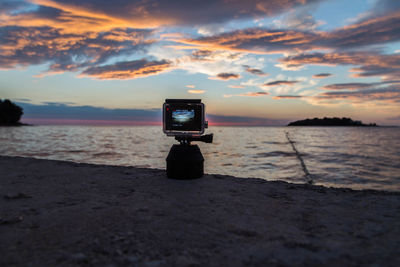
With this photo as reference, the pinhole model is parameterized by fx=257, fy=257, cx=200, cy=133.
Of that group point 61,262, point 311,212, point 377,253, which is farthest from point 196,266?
point 311,212

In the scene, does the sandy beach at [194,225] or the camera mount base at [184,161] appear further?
the camera mount base at [184,161]

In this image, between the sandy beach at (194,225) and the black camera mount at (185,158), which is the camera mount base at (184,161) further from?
the sandy beach at (194,225)

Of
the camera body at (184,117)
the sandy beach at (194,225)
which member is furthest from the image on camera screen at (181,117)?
the sandy beach at (194,225)

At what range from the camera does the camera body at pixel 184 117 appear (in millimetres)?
5699

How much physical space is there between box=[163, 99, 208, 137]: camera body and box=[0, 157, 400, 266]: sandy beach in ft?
3.97

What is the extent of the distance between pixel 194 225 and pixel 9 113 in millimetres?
147961

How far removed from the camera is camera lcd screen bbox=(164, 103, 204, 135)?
5707 millimetres

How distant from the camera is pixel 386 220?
11.4 ft

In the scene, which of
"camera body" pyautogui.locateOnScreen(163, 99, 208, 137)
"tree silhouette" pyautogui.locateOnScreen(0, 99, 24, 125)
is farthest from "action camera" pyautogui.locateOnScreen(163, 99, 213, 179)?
"tree silhouette" pyautogui.locateOnScreen(0, 99, 24, 125)

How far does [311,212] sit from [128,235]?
2.63 m

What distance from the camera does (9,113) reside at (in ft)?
396

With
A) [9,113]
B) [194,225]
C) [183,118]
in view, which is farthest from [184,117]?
[9,113]

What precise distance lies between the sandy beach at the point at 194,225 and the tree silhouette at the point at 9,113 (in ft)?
465

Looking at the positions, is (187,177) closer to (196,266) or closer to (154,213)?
(154,213)
